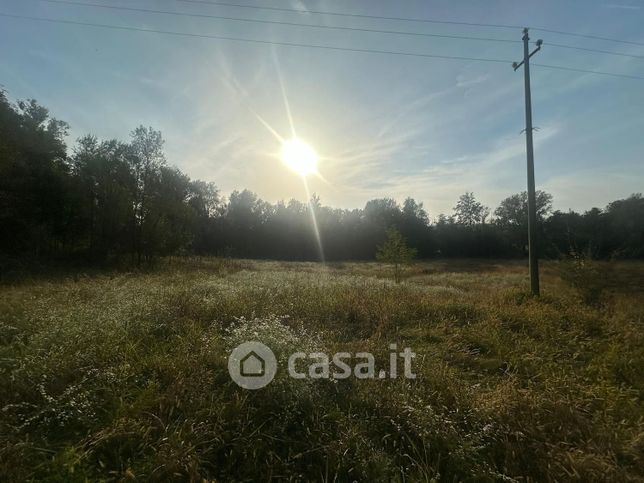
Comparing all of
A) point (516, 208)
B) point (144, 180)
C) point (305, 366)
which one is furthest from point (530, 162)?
point (516, 208)

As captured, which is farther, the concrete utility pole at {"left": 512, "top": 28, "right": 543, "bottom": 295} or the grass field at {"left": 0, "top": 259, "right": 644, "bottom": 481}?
the concrete utility pole at {"left": 512, "top": 28, "right": 543, "bottom": 295}

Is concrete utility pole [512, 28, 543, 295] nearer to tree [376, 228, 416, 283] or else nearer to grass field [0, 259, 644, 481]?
grass field [0, 259, 644, 481]

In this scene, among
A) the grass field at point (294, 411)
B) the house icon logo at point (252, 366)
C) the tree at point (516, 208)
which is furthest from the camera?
the tree at point (516, 208)

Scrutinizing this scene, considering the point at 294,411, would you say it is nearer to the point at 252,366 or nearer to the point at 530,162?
the point at 252,366

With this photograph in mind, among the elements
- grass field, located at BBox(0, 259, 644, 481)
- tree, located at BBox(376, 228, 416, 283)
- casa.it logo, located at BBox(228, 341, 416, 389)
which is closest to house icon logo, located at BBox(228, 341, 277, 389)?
casa.it logo, located at BBox(228, 341, 416, 389)

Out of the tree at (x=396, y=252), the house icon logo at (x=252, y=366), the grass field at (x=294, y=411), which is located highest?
the tree at (x=396, y=252)

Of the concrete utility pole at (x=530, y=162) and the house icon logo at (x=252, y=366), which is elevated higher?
the concrete utility pole at (x=530, y=162)

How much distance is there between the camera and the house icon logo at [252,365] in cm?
350

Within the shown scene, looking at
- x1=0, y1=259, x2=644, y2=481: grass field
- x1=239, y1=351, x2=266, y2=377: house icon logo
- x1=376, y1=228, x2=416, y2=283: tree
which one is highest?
x1=376, y1=228, x2=416, y2=283: tree

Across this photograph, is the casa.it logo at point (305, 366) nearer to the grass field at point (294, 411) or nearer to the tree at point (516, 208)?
the grass field at point (294, 411)

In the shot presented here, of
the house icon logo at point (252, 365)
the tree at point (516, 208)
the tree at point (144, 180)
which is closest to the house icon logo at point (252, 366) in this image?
the house icon logo at point (252, 365)

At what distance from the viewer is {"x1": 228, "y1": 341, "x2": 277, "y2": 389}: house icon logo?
3.50 m

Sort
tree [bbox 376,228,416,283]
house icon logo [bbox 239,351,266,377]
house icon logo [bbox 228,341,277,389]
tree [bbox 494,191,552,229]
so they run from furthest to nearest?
tree [bbox 494,191,552,229] < tree [bbox 376,228,416,283] < house icon logo [bbox 239,351,266,377] < house icon logo [bbox 228,341,277,389]

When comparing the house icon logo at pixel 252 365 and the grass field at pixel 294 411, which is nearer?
the grass field at pixel 294 411
